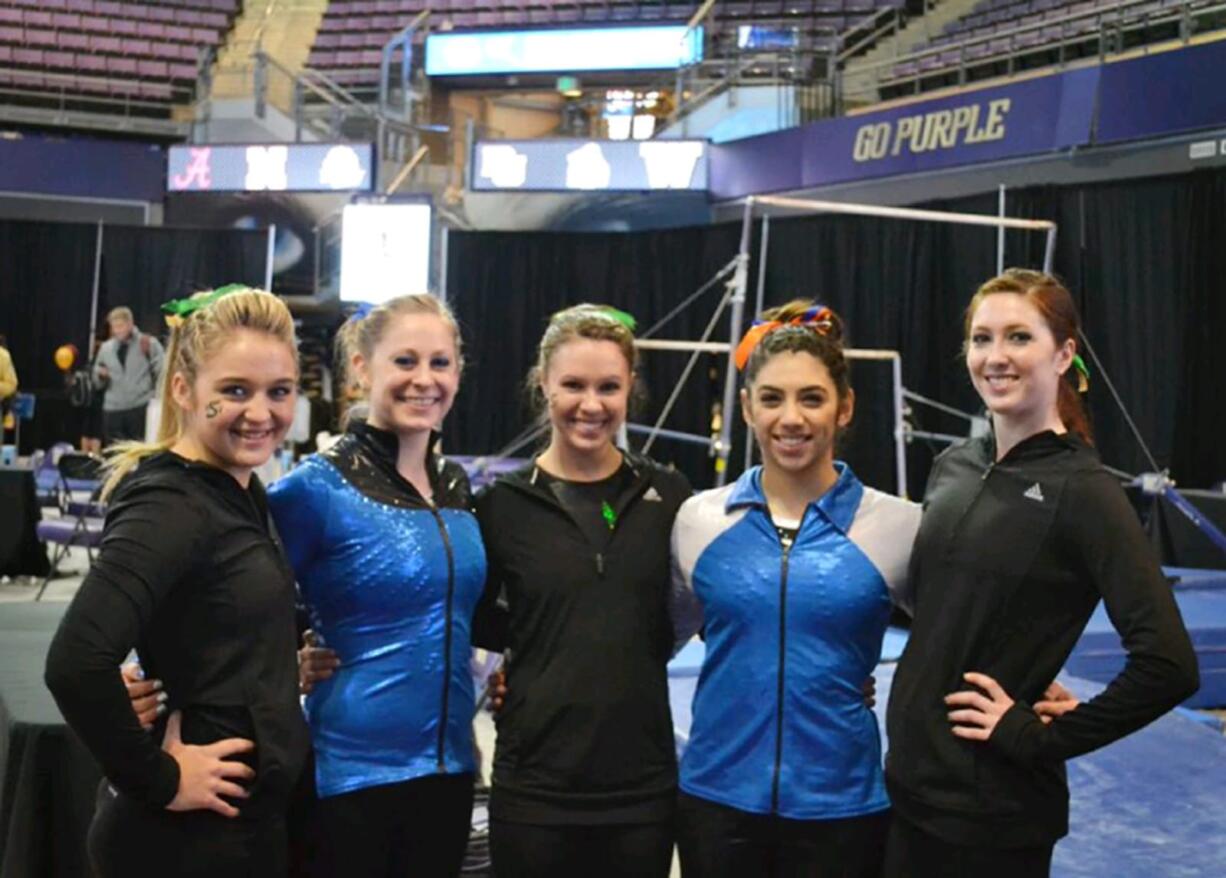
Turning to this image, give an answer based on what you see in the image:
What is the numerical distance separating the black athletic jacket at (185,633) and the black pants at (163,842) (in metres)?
0.04

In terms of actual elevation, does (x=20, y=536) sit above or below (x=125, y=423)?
below

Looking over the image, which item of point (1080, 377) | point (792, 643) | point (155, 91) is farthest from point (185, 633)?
point (155, 91)

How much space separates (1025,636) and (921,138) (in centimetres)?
782

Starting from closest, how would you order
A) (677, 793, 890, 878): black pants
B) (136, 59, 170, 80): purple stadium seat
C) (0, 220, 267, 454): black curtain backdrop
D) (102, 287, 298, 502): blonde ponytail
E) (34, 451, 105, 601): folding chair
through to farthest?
1. (102, 287, 298, 502): blonde ponytail
2. (677, 793, 890, 878): black pants
3. (34, 451, 105, 601): folding chair
4. (0, 220, 267, 454): black curtain backdrop
5. (136, 59, 170, 80): purple stadium seat

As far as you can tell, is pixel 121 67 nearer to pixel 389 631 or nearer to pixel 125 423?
pixel 125 423

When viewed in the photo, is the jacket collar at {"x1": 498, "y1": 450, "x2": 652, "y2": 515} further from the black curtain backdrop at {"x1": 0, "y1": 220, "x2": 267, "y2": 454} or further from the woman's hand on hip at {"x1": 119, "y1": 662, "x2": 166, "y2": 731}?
the black curtain backdrop at {"x1": 0, "y1": 220, "x2": 267, "y2": 454}

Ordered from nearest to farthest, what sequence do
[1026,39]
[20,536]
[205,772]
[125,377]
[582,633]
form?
[205,772] < [582,633] < [20,536] < [125,377] < [1026,39]

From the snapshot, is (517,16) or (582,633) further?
(517,16)

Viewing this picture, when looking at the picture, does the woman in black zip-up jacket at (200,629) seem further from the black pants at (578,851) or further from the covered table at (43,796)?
the covered table at (43,796)

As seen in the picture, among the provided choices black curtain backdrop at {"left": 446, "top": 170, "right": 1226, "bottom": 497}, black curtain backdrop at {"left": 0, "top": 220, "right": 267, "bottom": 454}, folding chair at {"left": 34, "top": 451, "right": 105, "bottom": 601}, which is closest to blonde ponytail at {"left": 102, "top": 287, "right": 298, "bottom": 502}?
folding chair at {"left": 34, "top": 451, "right": 105, "bottom": 601}

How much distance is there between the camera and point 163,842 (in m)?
1.78

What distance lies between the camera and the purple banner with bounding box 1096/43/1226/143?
729cm

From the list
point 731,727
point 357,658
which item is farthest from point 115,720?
point 731,727

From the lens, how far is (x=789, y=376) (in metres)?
2.12
